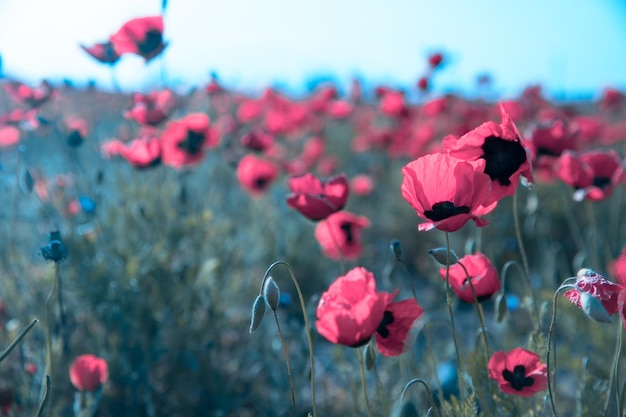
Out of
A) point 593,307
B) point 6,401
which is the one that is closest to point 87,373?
point 6,401

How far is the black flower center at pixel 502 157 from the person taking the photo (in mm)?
1344

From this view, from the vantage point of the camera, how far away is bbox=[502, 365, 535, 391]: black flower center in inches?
56.1

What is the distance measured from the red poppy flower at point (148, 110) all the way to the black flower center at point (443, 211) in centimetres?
177

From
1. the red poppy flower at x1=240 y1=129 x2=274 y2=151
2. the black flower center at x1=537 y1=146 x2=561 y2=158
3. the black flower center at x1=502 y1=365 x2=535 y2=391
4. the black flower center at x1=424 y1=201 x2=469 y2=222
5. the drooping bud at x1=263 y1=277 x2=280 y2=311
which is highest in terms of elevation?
the black flower center at x1=424 y1=201 x2=469 y2=222

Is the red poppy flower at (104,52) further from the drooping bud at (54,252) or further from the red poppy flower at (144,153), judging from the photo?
the drooping bud at (54,252)

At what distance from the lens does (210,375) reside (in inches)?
102

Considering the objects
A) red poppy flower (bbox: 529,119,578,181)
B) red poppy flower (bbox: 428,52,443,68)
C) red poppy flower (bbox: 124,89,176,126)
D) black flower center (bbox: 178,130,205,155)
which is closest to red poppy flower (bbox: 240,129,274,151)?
black flower center (bbox: 178,130,205,155)

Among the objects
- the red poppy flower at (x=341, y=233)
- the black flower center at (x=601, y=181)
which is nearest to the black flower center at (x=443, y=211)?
the red poppy flower at (x=341, y=233)

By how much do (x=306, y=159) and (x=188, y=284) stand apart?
7.40 ft

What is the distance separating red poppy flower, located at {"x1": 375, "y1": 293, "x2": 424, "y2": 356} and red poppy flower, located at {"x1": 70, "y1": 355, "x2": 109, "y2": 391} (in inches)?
35.8

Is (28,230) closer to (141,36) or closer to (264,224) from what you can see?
(264,224)

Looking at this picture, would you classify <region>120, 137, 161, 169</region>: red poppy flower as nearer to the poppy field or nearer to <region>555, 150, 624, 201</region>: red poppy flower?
the poppy field

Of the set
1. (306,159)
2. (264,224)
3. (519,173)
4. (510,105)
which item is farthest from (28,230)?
(519,173)

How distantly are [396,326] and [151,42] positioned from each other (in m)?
1.53
